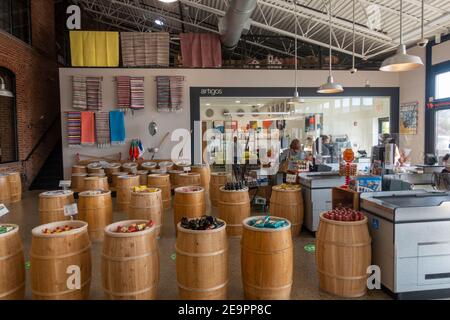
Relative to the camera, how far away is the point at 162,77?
929cm

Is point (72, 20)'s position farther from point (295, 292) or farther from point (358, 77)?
point (295, 292)

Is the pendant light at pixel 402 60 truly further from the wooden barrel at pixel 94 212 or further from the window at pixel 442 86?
the window at pixel 442 86

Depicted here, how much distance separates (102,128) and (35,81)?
270 centimetres

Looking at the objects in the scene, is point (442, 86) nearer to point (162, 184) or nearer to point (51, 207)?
point (162, 184)

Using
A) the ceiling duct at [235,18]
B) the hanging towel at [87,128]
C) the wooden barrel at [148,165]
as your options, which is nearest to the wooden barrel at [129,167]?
the wooden barrel at [148,165]

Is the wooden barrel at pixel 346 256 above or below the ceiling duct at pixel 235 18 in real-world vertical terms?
below

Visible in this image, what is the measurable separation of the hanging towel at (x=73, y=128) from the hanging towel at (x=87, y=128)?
0.13 m

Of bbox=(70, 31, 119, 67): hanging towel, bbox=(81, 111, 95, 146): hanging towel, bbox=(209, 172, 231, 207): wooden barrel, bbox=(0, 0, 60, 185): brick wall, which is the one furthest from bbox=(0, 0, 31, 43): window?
bbox=(209, 172, 231, 207): wooden barrel

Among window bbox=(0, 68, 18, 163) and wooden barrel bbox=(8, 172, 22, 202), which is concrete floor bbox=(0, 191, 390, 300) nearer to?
wooden barrel bbox=(8, 172, 22, 202)

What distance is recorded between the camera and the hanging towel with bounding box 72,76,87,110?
904 centimetres

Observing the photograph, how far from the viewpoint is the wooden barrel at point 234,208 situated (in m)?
4.59

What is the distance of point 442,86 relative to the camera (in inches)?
335

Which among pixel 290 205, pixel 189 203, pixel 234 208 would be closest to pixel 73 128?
pixel 189 203
